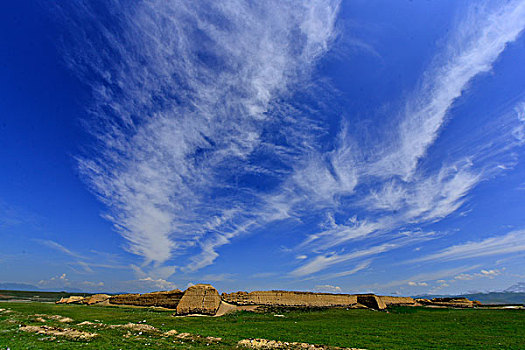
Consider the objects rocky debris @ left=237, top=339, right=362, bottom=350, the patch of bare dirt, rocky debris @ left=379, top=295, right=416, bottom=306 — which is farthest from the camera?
rocky debris @ left=379, top=295, right=416, bottom=306

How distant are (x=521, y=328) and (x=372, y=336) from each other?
1579cm

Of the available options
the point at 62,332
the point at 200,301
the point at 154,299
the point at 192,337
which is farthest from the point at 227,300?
the point at 62,332

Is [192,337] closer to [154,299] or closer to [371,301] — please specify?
[154,299]

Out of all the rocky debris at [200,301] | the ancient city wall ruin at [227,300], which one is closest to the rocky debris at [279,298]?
the ancient city wall ruin at [227,300]

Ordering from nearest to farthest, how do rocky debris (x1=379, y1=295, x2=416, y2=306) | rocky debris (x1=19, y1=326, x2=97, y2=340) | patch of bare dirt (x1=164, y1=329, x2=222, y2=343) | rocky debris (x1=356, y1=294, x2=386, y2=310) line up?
1. rocky debris (x1=19, y1=326, x2=97, y2=340)
2. patch of bare dirt (x1=164, y1=329, x2=222, y2=343)
3. rocky debris (x1=356, y1=294, x2=386, y2=310)
4. rocky debris (x1=379, y1=295, x2=416, y2=306)

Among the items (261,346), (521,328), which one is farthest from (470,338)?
(261,346)

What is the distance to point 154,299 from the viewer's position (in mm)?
48500

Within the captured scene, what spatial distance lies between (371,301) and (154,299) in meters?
43.7

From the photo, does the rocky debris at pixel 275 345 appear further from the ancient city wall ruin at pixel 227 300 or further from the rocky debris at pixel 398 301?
the rocky debris at pixel 398 301

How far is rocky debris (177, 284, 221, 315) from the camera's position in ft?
123

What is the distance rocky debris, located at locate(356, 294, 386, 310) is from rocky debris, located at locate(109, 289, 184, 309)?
122 feet

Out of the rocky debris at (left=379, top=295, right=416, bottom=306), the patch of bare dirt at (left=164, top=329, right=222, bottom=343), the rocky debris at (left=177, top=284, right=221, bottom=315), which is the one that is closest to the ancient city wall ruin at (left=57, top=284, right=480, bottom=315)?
the rocky debris at (left=177, top=284, right=221, bottom=315)

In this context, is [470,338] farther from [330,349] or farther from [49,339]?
[49,339]

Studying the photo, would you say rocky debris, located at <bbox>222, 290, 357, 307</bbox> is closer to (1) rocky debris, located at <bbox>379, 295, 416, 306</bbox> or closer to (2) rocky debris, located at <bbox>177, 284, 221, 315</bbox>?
(2) rocky debris, located at <bbox>177, 284, 221, 315</bbox>
